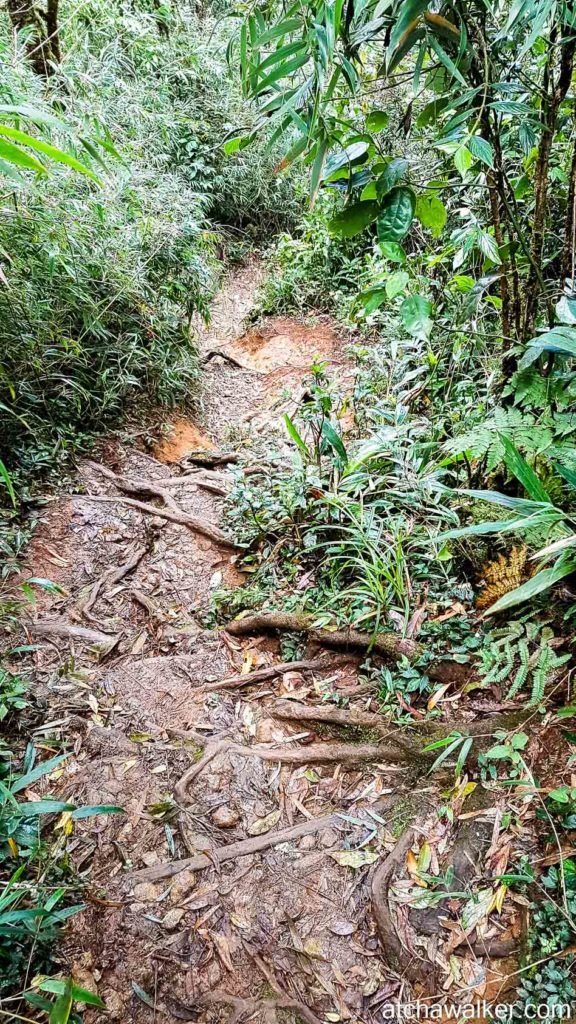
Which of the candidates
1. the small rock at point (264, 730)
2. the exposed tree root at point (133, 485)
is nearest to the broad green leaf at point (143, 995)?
the small rock at point (264, 730)

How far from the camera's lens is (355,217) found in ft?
4.74

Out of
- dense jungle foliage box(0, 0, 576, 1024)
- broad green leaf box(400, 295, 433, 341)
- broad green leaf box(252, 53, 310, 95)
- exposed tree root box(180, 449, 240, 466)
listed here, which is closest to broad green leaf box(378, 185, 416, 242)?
dense jungle foliage box(0, 0, 576, 1024)

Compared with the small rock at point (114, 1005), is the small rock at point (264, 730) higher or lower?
lower

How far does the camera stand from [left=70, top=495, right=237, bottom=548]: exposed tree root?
9.99 ft

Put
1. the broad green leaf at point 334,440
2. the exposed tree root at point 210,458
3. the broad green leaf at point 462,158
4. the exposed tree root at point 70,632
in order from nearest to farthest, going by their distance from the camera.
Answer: the broad green leaf at point 462,158 → the exposed tree root at point 70,632 → the broad green leaf at point 334,440 → the exposed tree root at point 210,458

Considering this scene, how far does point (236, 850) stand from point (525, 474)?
145 centimetres

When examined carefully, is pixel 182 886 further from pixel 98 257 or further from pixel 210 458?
pixel 98 257

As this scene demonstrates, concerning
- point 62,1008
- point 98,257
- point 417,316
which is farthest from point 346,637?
point 98,257

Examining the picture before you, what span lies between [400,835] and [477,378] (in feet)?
7.85

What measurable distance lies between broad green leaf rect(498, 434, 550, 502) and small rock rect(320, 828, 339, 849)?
3.90 ft

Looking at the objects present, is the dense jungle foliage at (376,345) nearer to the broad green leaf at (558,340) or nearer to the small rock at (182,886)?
the broad green leaf at (558,340)

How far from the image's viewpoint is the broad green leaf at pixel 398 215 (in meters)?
1.36

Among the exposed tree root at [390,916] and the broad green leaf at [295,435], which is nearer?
the exposed tree root at [390,916]

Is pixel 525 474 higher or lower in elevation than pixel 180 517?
higher
